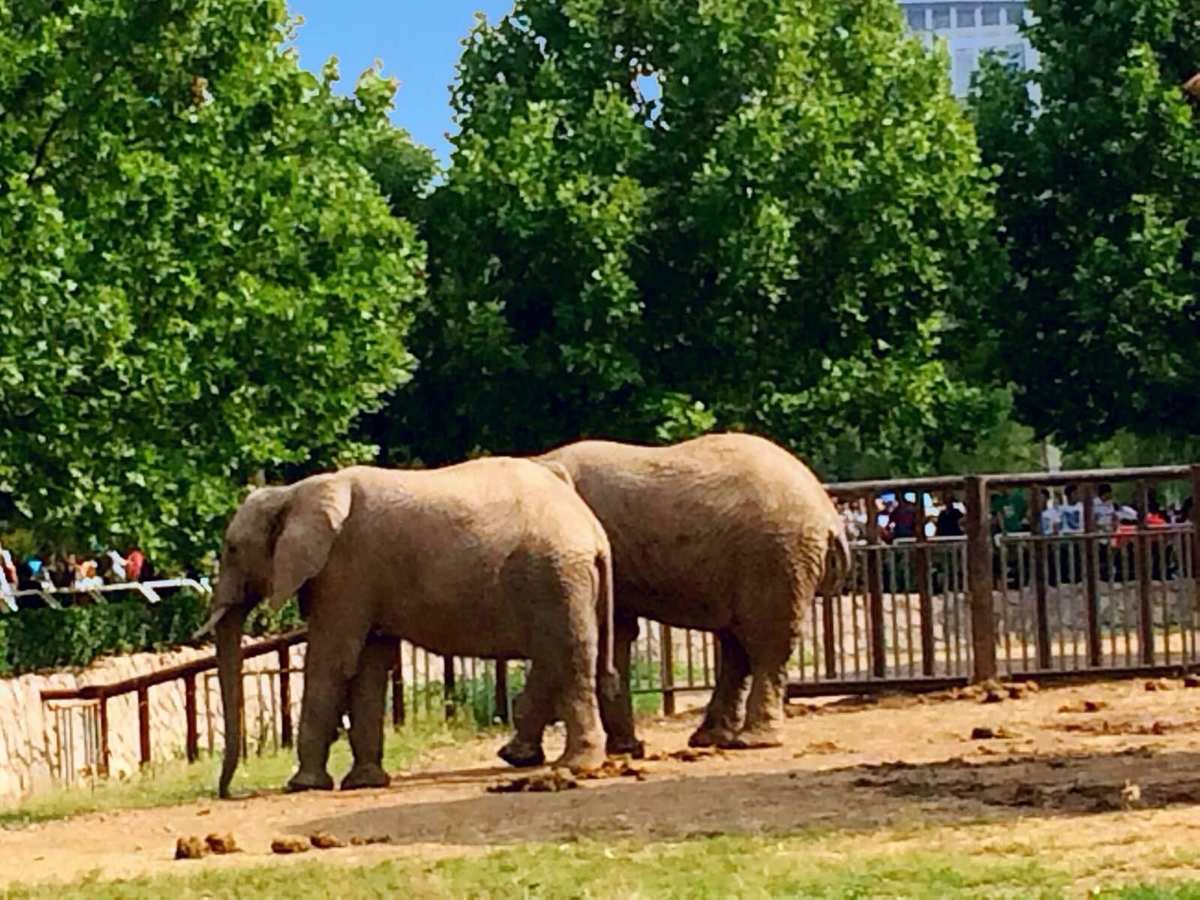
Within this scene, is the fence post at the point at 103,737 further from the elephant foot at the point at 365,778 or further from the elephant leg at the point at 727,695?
the elephant foot at the point at 365,778

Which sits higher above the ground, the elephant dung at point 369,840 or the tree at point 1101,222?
the tree at point 1101,222

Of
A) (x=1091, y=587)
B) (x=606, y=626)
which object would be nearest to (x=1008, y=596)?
(x=1091, y=587)

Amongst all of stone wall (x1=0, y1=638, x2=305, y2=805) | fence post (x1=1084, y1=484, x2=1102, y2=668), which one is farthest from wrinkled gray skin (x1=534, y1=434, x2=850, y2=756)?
stone wall (x1=0, y1=638, x2=305, y2=805)

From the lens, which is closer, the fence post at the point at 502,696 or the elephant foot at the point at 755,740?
the elephant foot at the point at 755,740

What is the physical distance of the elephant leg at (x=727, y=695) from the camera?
63.1 feet

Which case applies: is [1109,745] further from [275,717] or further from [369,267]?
[369,267]

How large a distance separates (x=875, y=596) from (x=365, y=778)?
7177mm

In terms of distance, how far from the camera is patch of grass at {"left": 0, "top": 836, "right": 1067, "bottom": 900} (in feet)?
34.8

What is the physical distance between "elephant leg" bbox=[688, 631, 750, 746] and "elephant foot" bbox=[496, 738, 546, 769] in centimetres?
170

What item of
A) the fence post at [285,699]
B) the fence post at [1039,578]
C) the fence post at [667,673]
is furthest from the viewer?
the fence post at [1039,578]

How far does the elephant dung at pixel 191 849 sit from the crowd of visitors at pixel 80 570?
62.3 ft

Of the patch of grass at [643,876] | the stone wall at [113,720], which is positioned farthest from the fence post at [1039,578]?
the patch of grass at [643,876]

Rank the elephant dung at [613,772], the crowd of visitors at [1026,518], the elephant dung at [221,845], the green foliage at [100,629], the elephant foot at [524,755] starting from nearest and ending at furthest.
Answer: the elephant dung at [221,845] → the elephant dung at [613,772] → the elephant foot at [524,755] → the crowd of visitors at [1026,518] → the green foliage at [100,629]

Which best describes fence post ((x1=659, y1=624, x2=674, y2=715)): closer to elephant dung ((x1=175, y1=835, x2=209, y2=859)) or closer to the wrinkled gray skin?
the wrinkled gray skin
